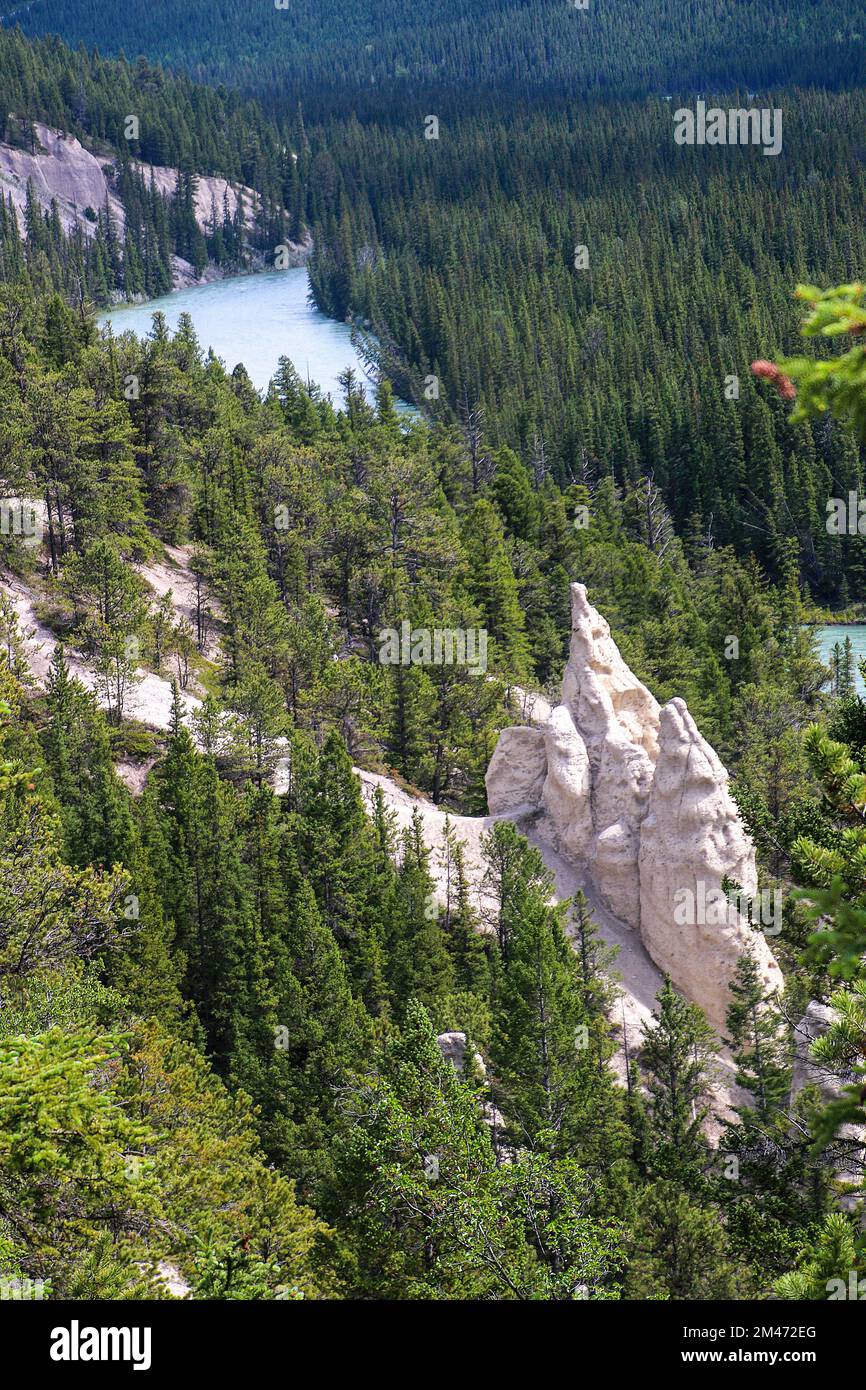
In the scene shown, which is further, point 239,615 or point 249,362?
point 249,362

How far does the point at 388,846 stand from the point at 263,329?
134m

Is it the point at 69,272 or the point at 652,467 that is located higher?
the point at 69,272

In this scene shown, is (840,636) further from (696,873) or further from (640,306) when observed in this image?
(696,873)

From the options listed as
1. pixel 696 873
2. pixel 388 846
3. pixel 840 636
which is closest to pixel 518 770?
pixel 388 846

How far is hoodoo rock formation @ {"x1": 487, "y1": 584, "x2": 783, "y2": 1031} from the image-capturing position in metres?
42.5

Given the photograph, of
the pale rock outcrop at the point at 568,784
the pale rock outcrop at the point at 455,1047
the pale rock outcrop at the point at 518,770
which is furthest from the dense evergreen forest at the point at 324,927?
the pale rock outcrop at the point at 518,770

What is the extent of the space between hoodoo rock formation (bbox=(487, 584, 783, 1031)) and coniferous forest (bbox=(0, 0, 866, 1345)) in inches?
47.0

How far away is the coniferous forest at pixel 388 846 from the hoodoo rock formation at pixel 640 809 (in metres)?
1.19

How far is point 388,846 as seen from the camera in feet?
161

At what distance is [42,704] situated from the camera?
51500mm

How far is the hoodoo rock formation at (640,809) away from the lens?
42531 millimetres

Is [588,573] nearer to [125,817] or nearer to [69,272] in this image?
[125,817]

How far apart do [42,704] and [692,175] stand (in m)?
151
